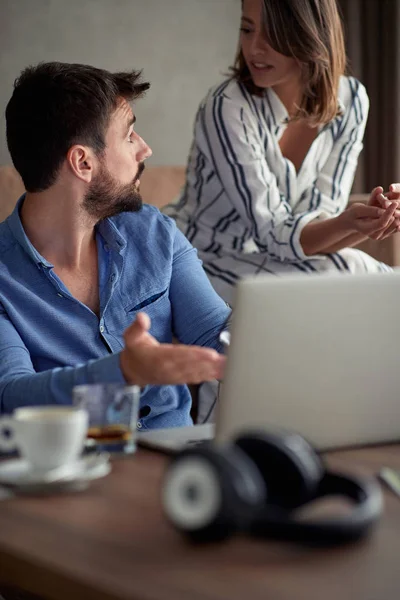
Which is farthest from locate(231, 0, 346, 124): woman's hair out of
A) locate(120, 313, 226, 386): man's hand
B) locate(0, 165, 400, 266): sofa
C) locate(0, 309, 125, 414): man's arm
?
locate(120, 313, 226, 386): man's hand

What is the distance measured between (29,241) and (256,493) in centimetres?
110

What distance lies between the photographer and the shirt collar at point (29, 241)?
1.82 m

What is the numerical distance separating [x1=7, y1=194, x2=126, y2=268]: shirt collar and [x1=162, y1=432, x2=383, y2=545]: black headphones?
3.18 ft

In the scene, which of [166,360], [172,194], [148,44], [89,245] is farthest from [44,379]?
[148,44]

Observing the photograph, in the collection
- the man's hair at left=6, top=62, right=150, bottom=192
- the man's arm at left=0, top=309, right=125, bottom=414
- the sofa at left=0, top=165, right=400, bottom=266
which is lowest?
the sofa at left=0, top=165, right=400, bottom=266

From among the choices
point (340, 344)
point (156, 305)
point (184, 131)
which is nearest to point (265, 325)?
point (340, 344)

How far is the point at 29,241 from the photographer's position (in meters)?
1.86

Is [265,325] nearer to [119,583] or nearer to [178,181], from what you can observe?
[119,583]

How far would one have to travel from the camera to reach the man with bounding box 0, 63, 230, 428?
1828 mm

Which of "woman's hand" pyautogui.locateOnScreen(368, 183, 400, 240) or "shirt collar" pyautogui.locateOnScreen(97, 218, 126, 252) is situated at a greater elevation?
"shirt collar" pyautogui.locateOnScreen(97, 218, 126, 252)

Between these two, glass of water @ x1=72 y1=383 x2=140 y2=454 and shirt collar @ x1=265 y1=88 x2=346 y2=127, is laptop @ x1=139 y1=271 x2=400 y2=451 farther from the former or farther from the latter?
shirt collar @ x1=265 y1=88 x2=346 y2=127

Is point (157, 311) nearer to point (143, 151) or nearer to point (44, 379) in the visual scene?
point (143, 151)

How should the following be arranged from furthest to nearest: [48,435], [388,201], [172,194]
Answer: [172,194] → [388,201] → [48,435]

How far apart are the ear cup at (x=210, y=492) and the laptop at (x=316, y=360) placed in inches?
8.3
